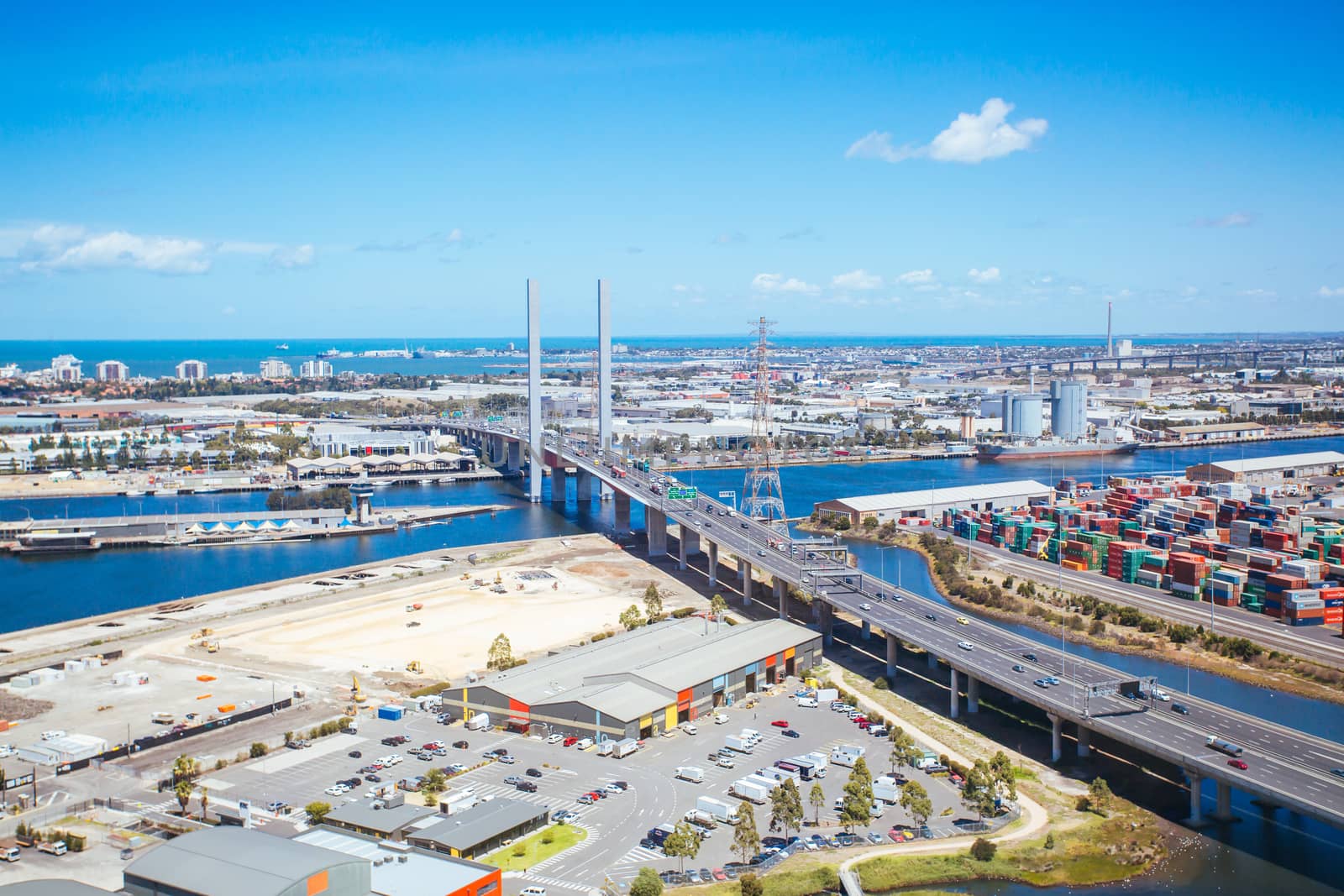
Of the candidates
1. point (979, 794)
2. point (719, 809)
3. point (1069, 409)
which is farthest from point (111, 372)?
point (979, 794)

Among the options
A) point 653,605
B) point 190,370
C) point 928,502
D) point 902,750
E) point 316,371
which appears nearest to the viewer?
point 902,750

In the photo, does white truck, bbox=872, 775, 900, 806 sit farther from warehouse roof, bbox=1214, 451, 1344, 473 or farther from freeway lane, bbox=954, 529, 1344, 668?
warehouse roof, bbox=1214, 451, 1344, 473

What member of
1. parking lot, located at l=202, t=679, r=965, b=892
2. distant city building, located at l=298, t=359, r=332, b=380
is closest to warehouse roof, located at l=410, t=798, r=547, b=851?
parking lot, located at l=202, t=679, r=965, b=892

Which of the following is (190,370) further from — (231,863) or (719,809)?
(231,863)

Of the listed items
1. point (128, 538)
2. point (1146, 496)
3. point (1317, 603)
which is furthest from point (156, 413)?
point (1317, 603)

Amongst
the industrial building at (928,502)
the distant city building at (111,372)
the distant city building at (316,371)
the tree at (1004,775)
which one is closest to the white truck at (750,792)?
the tree at (1004,775)

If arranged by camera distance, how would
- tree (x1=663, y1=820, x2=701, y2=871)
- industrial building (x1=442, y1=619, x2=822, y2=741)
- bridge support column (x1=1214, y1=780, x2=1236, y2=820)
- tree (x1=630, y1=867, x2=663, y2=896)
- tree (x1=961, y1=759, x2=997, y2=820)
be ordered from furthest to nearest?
1. industrial building (x1=442, y1=619, x2=822, y2=741)
2. bridge support column (x1=1214, y1=780, x2=1236, y2=820)
3. tree (x1=961, y1=759, x2=997, y2=820)
4. tree (x1=663, y1=820, x2=701, y2=871)
5. tree (x1=630, y1=867, x2=663, y2=896)
